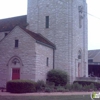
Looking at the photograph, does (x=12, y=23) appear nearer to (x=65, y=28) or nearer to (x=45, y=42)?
(x=45, y=42)

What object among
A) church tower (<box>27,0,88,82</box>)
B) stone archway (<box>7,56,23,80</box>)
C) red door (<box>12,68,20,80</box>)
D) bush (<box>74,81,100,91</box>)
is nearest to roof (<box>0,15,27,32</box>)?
church tower (<box>27,0,88,82</box>)

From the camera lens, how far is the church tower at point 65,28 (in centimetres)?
3092

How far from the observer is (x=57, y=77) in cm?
2833

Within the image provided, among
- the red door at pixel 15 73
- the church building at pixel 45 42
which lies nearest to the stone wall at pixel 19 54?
the church building at pixel 45 42

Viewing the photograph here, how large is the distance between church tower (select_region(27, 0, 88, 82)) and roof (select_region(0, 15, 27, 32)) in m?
2.04

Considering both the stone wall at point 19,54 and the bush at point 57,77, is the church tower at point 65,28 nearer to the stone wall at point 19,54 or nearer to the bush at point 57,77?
the bush at point 57,77

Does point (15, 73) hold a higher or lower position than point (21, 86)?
higher

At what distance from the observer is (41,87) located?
77.8 feet

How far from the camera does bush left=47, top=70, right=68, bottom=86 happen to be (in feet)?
92.6

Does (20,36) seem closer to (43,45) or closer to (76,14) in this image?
(43,45)

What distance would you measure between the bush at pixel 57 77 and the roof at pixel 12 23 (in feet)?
33.3

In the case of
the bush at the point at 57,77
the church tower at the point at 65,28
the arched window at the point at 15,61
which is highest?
the church tower at the point at 65,28

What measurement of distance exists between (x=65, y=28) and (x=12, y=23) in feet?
34.7

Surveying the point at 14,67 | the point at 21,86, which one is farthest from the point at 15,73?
the point at 21,86
